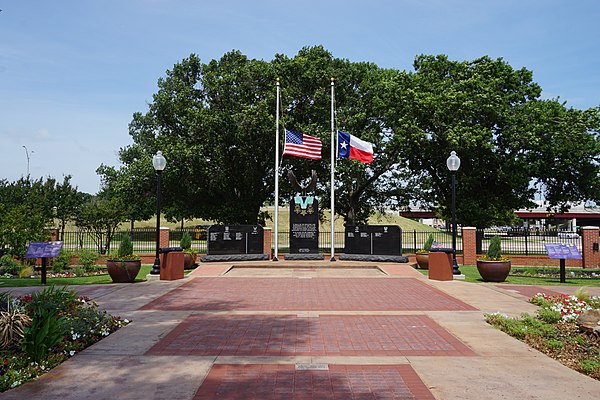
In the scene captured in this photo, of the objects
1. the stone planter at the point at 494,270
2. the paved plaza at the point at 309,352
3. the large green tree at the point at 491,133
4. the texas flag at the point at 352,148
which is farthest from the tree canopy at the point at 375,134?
the paved plaza at the point at 309,352

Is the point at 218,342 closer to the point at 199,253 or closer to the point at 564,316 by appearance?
the point at 564,316

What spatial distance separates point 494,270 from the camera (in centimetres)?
1689

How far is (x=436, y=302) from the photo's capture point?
12.4m

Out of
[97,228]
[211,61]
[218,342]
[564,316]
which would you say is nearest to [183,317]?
[218,342]

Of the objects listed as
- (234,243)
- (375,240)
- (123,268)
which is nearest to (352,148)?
(375,240)

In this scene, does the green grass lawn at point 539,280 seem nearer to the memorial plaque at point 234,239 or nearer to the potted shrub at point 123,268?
the memorial plaque at point 234,239

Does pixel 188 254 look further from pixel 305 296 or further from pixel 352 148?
pixel 305 296

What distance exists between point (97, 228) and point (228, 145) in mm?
9886

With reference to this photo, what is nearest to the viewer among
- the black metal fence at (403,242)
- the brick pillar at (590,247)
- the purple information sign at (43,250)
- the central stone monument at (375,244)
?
the purple information sign at (43,250)

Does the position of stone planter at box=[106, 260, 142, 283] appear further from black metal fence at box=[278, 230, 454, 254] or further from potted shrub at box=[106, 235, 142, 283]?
black metal fence at box=[278, 230, 454, 254]

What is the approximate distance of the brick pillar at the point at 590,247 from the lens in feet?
80.8

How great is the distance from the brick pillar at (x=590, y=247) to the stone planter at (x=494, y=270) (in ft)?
34.3

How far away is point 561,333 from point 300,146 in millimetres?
16763

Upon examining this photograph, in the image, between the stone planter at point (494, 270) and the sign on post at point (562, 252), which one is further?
the sign on post at point (562, 252)
